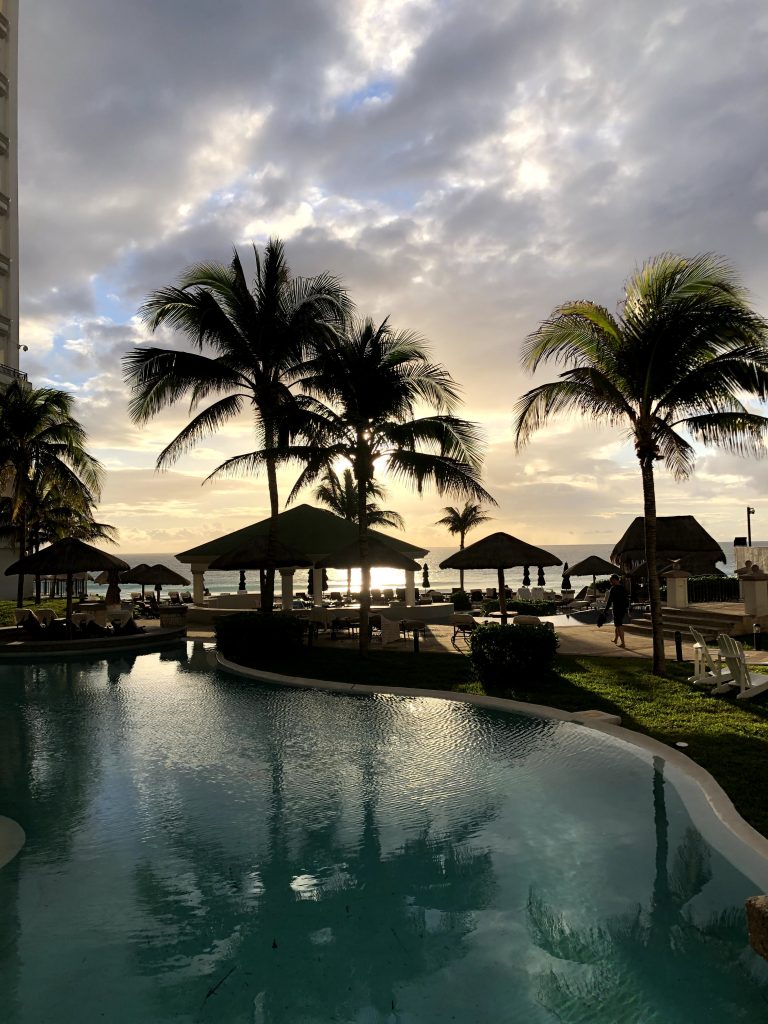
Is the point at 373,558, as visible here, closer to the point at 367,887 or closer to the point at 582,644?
the point at 582,644

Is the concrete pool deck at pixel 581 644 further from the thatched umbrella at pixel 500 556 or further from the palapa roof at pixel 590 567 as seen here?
the palapa roof at pixel 590 567

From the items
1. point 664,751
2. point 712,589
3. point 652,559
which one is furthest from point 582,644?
point 664,751

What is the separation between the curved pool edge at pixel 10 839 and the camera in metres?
5.86

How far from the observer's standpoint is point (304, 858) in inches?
227

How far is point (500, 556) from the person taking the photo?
63.7 feet

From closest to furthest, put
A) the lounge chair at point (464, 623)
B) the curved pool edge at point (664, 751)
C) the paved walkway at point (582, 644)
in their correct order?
the curved pool edge at point (664, 751) → the paved walkway at point (582, 644) → the lounge chair at point (464, 623)

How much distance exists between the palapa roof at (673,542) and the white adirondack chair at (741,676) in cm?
1863

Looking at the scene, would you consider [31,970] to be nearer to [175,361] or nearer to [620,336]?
[620,336]

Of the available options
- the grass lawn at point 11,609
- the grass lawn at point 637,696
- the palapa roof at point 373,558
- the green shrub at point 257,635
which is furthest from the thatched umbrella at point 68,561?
the grass lawn at point 637,696

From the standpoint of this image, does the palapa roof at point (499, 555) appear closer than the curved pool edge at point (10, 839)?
No

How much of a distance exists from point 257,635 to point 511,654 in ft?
22.5

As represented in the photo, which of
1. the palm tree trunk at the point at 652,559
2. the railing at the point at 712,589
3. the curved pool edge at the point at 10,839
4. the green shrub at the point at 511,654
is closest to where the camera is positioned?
the curved pool edge at the point at 10,839

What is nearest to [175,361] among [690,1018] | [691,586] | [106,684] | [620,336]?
[106,684]

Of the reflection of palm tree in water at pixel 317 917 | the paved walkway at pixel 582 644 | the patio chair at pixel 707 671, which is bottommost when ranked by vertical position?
the reflection of palm tree in water at pixel 317 917
